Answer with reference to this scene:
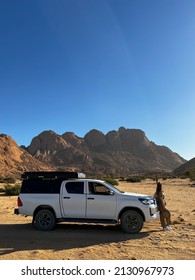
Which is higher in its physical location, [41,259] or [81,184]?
[81,184]

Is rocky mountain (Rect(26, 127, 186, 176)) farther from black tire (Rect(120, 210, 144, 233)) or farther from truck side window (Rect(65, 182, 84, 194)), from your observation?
black tire (Rect(120, 210, 144, 233))

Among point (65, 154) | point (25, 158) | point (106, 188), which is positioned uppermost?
point (65, 154)

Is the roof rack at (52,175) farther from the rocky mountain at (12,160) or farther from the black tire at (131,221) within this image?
the rocky mountain at (12,160)

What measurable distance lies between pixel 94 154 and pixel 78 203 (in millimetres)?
158626

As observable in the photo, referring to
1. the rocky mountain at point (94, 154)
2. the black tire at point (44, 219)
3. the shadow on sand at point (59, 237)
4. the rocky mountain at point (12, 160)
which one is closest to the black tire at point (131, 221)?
the shadow on sand at point (59, 237)

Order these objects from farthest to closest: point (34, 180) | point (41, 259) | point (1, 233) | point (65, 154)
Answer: point (65, 154)
point (34, 180)
point (1, 233)
point (41, 259)

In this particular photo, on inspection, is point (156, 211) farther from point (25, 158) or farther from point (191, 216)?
point (25, 158)

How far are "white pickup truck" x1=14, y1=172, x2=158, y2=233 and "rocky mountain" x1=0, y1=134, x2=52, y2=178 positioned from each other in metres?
70.3

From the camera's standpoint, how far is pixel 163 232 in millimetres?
11781

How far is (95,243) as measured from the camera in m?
10.2

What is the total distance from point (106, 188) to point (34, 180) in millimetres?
2632

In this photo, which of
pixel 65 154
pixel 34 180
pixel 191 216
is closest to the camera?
pixel 34 180

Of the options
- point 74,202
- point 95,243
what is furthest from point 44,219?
point 95,243
